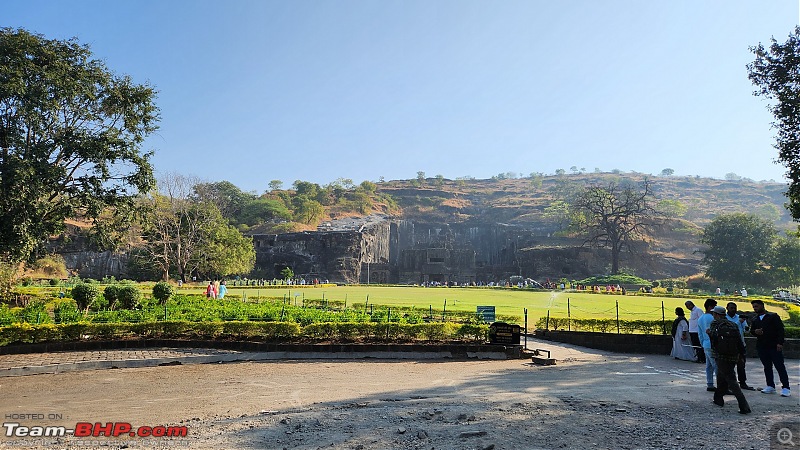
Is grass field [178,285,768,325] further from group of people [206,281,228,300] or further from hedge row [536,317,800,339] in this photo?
hedge row [536,317,800,339]

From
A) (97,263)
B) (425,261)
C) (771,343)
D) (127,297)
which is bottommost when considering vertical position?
(771,343)

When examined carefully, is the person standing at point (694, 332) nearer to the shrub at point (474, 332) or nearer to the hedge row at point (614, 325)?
the hedge row at point (614, 325)

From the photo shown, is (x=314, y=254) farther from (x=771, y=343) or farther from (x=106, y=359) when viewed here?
(x=771, y=343)

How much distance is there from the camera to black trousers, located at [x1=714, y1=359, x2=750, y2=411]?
19.7 ft

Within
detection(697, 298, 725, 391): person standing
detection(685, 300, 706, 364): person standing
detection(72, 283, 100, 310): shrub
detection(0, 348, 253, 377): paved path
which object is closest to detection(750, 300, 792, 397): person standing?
detection(697, 298, 725, 391): person standing

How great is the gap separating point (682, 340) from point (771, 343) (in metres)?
4.67

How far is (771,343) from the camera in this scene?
7.12m

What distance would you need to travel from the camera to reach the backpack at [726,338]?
6.24 meters

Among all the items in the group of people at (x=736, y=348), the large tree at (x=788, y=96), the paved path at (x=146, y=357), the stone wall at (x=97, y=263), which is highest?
the large tree at (x=788, y=96)

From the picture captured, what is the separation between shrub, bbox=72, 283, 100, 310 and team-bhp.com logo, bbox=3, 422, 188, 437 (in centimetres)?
933

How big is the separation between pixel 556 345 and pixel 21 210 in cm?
1546

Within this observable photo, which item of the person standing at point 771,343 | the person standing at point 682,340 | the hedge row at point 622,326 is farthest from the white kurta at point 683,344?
the person standing at point 771,343

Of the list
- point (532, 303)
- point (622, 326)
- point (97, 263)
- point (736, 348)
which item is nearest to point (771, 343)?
point (736, 348)

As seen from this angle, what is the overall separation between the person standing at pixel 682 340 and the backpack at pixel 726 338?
5333 millimetres
